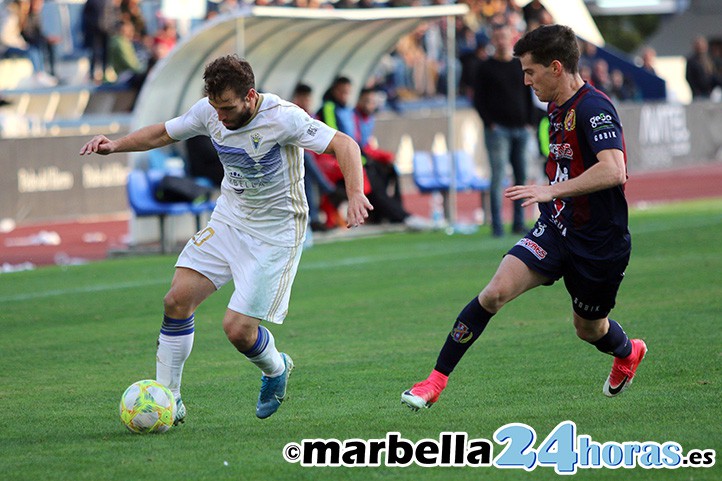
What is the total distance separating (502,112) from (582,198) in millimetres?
9400

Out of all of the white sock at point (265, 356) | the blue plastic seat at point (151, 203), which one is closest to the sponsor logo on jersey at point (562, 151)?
the white sock at point (265, 356)

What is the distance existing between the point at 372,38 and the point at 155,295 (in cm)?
840

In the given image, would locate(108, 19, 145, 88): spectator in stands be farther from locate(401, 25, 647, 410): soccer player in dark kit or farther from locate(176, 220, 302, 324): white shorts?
locate(401, 25, 647, 410): soccer player in dark kit

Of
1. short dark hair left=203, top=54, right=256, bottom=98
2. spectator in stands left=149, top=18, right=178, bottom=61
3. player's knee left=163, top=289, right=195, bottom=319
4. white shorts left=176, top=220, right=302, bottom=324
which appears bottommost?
player's knee left=163, top=289, right=195, bottom=319

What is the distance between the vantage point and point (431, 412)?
6801mm

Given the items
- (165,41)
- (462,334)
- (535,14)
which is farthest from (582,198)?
(535,14)

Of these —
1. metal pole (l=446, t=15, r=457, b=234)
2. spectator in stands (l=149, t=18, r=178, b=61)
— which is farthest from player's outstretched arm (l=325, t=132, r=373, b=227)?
spectator in stands (l=149, t=18, r=178, b=61)

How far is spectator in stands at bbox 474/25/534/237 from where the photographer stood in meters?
15.8

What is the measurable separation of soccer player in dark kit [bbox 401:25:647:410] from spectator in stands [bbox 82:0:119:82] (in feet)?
59.6

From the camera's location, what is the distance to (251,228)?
6.88m

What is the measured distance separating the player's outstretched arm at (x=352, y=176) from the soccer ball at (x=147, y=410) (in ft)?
4.26

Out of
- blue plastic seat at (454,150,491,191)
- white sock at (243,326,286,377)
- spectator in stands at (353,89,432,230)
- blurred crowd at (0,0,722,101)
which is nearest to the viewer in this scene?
white sock at (243,326,286,377)

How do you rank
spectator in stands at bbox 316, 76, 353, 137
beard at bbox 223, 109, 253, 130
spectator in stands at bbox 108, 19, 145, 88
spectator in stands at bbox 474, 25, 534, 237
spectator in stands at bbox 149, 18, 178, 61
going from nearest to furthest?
1. beard at bbox 223, 109, 253, 130
2. spectator in stands at bbox 474, 25, 534, 237
3. spectator in stands at bbox 316, 76, 353, 137
4. spectator in stands at bbox 149, 18, 178, 61
5. spectator in stands at bbox 108, 19, 145, 88

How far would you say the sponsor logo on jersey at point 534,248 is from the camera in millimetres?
6617
